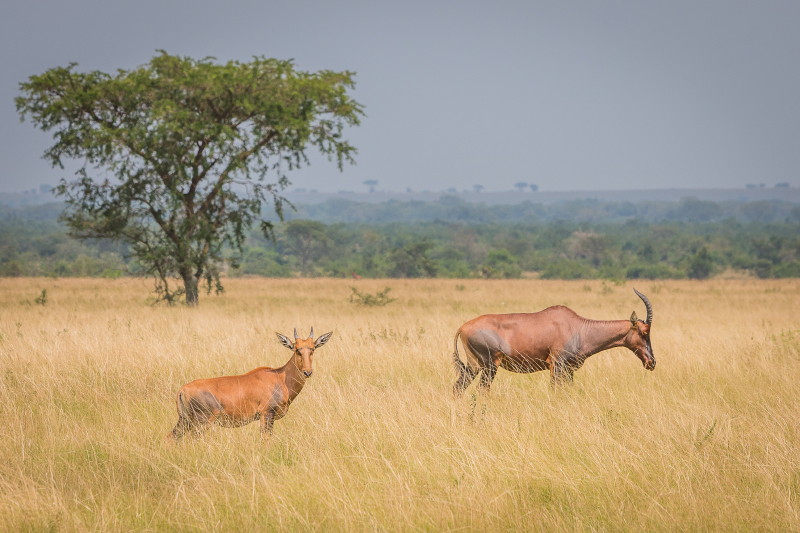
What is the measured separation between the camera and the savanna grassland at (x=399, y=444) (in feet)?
18.9

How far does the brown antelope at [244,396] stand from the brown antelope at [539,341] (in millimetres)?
2230

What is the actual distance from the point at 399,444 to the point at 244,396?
1345 millimetres

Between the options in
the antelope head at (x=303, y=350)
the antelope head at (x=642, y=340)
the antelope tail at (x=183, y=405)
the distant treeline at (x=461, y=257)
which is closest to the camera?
the antelope tail at (x=183, y=405)

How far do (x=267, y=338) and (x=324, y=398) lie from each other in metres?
4.85

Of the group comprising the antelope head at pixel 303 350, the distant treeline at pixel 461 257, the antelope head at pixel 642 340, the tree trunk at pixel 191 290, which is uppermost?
the antelope head at pixel 303 350

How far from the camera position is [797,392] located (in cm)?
973

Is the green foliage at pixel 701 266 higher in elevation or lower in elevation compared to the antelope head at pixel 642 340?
lower

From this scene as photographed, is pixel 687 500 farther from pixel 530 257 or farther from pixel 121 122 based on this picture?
pixel 530 257

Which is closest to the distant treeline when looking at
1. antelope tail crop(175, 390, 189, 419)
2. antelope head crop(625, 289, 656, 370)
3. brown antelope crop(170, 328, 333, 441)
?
antelope head crop(625, 289, 656, 370)

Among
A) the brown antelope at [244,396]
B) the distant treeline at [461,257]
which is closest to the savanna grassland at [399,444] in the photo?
the brown antelope at [244,396]

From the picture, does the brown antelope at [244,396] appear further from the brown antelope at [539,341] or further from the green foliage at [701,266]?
the green foliage at [701,266]

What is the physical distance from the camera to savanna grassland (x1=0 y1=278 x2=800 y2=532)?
5.77m

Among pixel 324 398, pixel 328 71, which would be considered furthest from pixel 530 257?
pixel 324 398

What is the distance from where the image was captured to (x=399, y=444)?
718cm
